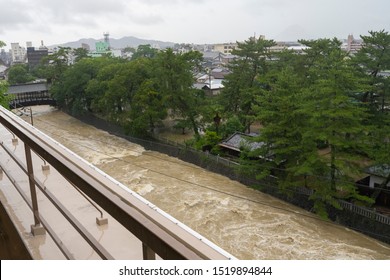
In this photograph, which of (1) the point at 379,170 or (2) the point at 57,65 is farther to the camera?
(2) the point at 57,65

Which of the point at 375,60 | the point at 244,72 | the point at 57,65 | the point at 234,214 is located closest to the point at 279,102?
the point at 234,214

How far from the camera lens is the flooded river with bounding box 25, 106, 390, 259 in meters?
6.89

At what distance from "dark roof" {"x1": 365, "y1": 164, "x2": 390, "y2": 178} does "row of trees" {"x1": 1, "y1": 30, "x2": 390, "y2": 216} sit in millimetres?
337

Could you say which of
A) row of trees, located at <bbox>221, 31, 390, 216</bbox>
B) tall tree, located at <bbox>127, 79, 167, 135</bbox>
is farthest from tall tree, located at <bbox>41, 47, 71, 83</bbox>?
row of trees, located at <bbox>221, 31, 390, 216</bbox>

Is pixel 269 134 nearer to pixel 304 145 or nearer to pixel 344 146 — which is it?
pixel 304 145

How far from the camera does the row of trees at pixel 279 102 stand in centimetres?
776

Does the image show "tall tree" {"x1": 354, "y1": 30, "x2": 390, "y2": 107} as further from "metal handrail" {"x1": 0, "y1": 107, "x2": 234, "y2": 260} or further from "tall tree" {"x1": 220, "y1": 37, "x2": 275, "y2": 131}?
"metal handrail" {"x1": 0, "y1": 107, "x2": 234, "y2": 260}

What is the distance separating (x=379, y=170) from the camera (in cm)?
859

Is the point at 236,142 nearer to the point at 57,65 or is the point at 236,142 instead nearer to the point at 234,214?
the point at 234,214

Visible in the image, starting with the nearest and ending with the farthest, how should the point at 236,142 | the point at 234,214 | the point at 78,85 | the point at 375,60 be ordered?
the point at 234,214
the point at 375,60
the point at 236,142
the point at 78,85

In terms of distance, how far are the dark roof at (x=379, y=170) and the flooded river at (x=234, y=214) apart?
1716mm

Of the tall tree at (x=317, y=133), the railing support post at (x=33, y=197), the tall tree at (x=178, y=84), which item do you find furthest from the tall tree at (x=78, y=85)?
the railing support post at (x=33, y=197)

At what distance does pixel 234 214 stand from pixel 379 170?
3541 mm

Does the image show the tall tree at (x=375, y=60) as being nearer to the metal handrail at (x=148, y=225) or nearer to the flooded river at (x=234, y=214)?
the flooded river at (x=234, y=214)
